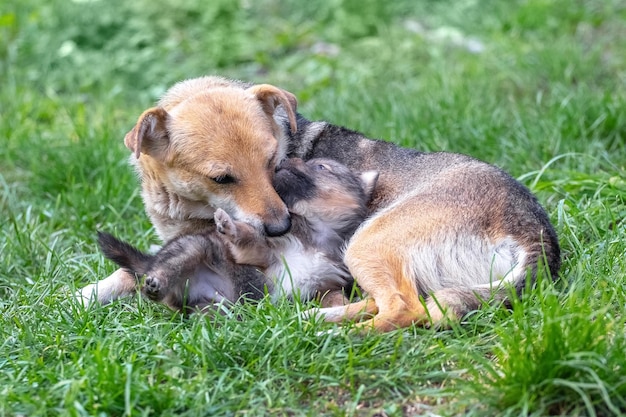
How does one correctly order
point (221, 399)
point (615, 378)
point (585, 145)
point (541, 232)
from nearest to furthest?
point (615, 378) < point (221, 399) < point (541, 232) < point (585, 145)

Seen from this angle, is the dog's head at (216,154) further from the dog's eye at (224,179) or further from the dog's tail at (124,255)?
the dog's tail at (124,255)

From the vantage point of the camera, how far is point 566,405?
10.7 ft

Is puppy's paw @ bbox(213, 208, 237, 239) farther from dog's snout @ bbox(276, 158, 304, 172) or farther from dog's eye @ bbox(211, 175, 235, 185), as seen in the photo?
dog's snout @ bbox(276, 158, 304, 172)

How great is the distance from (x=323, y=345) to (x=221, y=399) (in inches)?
22.0

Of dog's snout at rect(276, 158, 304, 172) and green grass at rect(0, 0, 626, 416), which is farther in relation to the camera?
dog's snout at rect(276, 158, 304, 172)

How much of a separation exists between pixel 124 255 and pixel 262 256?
0.74 metres

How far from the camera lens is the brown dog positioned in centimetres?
420

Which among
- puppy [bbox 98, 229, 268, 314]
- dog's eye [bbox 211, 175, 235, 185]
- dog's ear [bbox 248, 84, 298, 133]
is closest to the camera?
puppy [bbox 98, 229, 268, 314]

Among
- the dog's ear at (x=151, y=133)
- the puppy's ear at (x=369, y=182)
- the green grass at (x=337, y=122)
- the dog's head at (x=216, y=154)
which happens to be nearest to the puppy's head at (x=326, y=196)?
the puppy's ear at (x=369, y=182)

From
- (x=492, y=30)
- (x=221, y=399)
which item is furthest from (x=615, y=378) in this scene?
(x=492, y=30)

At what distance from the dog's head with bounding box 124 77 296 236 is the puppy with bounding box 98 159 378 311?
150 millimetres

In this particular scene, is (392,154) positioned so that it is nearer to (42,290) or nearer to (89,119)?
(42,290)

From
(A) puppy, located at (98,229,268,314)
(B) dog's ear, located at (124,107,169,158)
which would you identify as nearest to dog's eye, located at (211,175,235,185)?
(A) puppy, located at (98,229,268,314)

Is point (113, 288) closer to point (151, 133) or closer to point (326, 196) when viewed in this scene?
point (151, 133)
